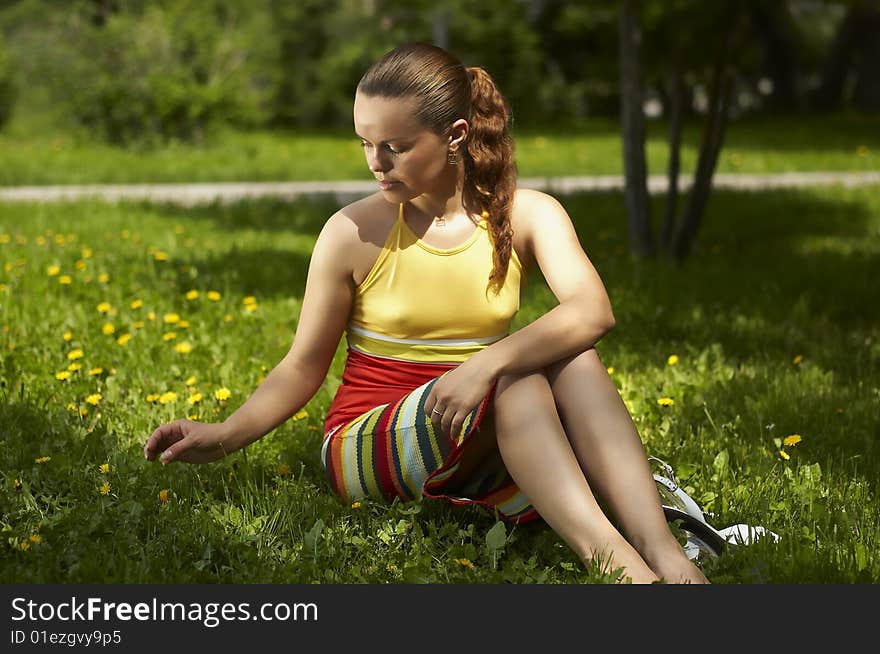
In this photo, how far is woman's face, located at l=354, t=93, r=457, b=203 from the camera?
273 cm

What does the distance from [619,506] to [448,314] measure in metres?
0.63

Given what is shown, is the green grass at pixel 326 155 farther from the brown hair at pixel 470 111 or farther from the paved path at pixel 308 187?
the brown hair at pixel 470 111

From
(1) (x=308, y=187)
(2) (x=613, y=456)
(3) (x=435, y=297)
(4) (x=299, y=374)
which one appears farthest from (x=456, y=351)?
(1) (x=308, y=187)

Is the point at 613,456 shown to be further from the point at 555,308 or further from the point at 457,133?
the point at 457,133

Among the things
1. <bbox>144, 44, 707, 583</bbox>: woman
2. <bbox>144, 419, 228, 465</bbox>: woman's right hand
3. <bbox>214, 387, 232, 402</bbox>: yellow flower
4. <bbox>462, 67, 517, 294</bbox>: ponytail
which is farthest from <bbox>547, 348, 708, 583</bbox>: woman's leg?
<bbox>214, 387, 232, 402</bbox>: yellow flower

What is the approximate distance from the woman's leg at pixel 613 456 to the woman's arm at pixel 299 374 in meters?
0.57

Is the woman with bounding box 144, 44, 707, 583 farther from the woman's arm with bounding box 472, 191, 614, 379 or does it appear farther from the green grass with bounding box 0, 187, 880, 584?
the green grass with bounding box 0, 187, 880, 584

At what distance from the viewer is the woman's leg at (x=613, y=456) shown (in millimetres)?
2639

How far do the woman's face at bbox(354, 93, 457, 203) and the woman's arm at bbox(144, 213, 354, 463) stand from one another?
0.21 m

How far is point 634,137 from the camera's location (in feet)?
22.7

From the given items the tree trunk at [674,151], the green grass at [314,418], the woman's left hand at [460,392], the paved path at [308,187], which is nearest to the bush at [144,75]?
the paved path at [308,187]

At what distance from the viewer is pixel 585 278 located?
2.88 m

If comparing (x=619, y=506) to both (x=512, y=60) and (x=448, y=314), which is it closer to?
(x=448, y=314)

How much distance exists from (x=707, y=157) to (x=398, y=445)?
14.8 ft
